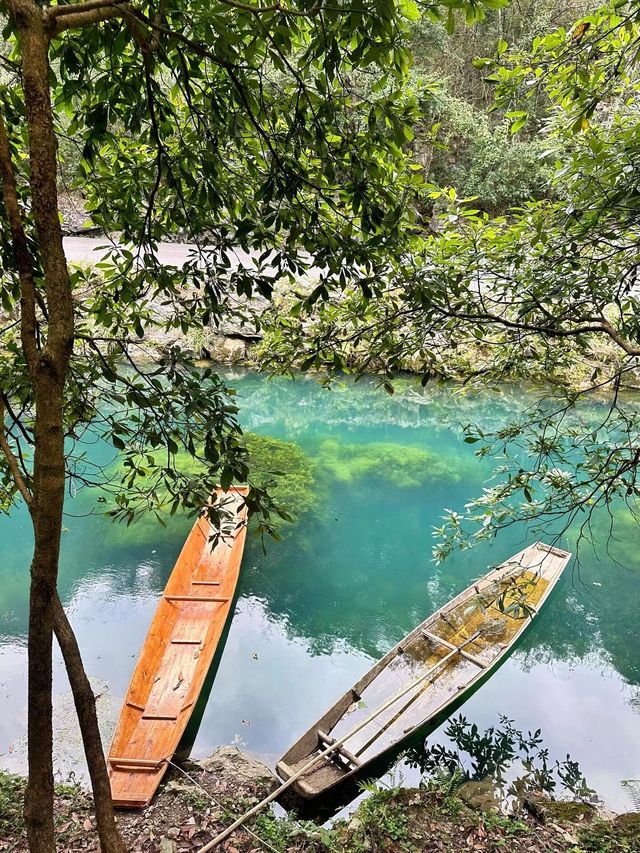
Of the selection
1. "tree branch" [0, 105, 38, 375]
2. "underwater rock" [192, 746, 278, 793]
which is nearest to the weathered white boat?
"underwater rock" [192, 746, 278, 793]

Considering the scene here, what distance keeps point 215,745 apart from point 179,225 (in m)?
3.97

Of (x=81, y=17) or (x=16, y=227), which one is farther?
(x=16, y=227)

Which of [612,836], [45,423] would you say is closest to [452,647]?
[612,836]

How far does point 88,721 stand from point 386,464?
27.1 feet

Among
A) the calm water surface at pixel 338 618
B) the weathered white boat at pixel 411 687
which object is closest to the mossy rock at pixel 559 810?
the calm water surface at pixel 338 618

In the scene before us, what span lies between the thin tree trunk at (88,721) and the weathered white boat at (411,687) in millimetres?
1767

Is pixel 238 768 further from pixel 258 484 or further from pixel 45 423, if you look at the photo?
pixel 45 423

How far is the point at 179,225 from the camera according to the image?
7.24 ft

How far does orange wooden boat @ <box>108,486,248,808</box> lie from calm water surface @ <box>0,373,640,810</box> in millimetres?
503

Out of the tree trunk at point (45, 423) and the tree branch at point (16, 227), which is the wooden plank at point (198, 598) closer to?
the tree trunk at point (45, 423)

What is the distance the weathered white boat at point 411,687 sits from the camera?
363 cm

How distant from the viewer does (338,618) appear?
587cm

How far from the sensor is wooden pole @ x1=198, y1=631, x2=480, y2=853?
2.86m

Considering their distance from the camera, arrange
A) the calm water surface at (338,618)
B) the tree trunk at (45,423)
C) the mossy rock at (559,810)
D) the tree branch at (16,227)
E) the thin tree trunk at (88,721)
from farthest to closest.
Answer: the calm water surface at (338,618)
the mossy rock at (559,810)
the thin tree trunk at (88,721)
the tree branch at (16,227)
the tree trunk at (45,423)
